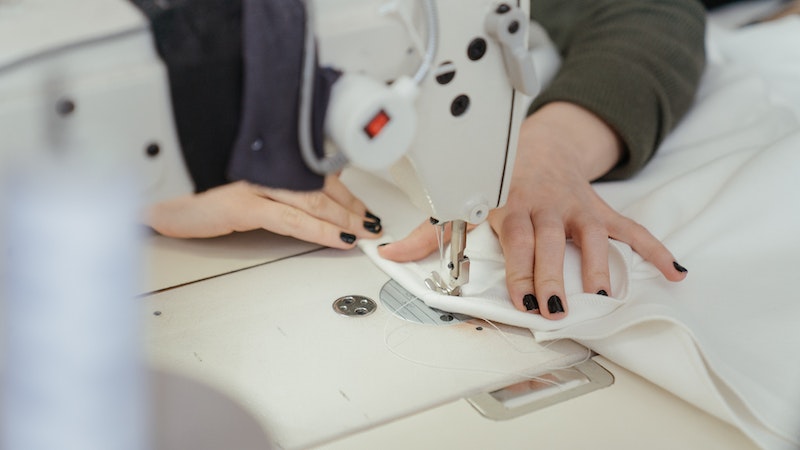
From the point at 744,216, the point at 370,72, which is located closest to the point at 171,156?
the point at 370,72

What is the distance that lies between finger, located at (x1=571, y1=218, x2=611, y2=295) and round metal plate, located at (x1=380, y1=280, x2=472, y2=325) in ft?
0.42

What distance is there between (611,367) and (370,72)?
14.7 inches

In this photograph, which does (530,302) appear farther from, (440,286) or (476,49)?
(476,49)

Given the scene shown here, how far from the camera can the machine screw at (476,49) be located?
2.30 feet

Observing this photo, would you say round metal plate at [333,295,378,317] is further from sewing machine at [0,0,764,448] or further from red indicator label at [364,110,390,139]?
red indicator label at [364,110,390,139]

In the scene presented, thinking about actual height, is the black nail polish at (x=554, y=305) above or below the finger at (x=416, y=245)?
below

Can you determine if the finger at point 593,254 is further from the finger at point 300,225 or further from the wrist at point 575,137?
the finger at point 300,225

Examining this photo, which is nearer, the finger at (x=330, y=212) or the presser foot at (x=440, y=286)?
the presser foot at (x=440, y=286)

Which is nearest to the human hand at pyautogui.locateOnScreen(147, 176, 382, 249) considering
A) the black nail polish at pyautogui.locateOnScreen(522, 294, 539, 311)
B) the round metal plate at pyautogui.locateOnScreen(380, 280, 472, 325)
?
the round metal plate at pyautogui.locateOnScreen(380, 280, 472, 325)

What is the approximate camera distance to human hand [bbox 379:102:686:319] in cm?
90

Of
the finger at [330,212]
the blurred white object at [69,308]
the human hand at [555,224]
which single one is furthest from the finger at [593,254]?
the blurred white object at [69,308]

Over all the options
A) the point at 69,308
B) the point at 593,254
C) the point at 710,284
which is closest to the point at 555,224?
the point at 593,254

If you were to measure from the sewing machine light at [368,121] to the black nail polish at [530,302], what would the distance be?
11.7 inches

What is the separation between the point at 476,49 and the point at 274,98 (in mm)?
184
